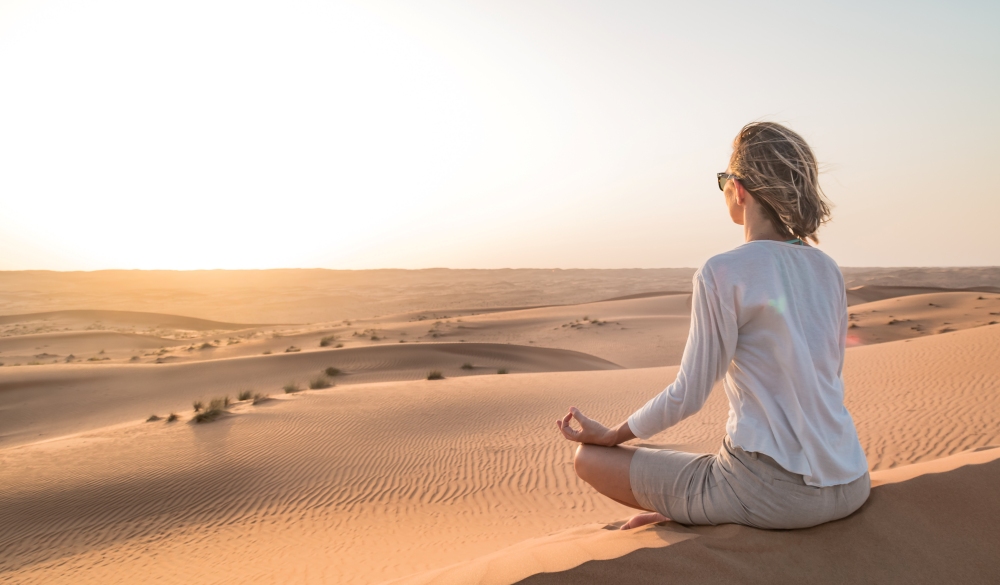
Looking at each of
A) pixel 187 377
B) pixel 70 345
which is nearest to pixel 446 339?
pixel 187 377

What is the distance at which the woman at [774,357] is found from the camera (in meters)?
1.95

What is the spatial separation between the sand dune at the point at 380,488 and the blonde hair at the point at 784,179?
1.21m

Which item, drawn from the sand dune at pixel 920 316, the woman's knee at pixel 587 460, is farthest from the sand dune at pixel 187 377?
the woman's knee at pixel 587 460

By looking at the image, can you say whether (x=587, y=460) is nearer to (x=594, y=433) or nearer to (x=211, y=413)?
(x=594, y=433)

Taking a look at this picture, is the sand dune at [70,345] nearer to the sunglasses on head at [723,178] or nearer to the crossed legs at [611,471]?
the crossed legs at [611,471]

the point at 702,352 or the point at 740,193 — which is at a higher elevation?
the point at 740,193

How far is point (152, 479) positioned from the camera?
7.17m

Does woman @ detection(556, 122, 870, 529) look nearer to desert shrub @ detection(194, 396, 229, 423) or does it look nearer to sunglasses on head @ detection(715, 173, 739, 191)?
sunglasses on head @ detection(715, 173, 739, 191)

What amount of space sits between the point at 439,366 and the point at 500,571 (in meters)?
16.3

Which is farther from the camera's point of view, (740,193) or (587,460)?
(587,460)

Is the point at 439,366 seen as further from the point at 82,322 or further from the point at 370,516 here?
the point at 82,322

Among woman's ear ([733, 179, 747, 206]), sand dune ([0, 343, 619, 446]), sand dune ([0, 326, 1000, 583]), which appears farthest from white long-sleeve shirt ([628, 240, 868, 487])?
sand dune ([0, 343, 619, 446])

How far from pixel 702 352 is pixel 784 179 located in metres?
0.70

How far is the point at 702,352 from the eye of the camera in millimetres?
2018
